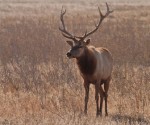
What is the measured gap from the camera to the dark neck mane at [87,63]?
9672 mm

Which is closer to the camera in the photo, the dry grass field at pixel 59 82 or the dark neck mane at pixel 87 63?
the dry grass field at pixel 59 82

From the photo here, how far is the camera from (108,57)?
10141 millimetres

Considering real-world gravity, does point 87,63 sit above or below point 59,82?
above

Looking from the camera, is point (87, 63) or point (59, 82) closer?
point (87, 63)

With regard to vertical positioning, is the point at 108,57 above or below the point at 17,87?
above

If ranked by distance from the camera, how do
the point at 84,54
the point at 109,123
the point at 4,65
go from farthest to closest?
the point at 4,65 → the point at 84,54 → the point at 109,123

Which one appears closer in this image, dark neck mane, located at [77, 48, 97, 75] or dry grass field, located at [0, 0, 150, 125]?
dry grass field, located at [0, 0, 150, 125]

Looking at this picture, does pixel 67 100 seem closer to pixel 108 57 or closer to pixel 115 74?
pixel 108 57

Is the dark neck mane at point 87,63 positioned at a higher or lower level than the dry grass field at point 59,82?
higher

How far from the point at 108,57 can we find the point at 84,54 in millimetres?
678

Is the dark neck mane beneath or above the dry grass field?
above

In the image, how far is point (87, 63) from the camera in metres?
9.68

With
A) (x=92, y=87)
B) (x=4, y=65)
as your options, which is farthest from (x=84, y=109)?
(x=4, y=65)

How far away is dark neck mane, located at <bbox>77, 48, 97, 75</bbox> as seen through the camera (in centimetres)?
967
